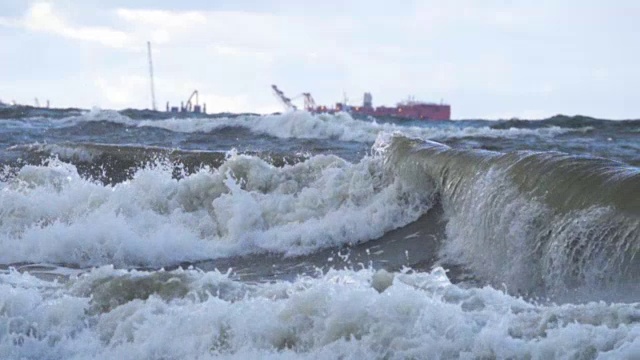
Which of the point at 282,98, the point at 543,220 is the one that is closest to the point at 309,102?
the point at 282,98

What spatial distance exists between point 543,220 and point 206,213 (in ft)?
17.8

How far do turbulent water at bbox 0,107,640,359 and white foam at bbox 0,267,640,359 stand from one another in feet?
0.04

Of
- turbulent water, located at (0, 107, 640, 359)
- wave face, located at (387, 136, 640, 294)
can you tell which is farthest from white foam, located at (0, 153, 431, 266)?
wave face, located at (387, 136, 640, 294)

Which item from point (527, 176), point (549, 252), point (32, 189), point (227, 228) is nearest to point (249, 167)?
point (227, 228)

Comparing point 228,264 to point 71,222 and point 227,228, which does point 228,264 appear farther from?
point 71,222

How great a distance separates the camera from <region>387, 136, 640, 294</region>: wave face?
6.97 metres

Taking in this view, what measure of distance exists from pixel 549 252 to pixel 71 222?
6.32 m

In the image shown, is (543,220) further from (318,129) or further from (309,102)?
(309,102)

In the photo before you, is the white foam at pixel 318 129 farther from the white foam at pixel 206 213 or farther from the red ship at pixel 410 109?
the red ship at pixel 410 109

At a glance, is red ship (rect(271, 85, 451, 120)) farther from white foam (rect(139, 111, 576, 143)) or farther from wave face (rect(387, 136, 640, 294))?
wave face (rect(387, 136, 640, 294))

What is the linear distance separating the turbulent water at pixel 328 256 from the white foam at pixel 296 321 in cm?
1

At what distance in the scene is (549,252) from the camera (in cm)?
757

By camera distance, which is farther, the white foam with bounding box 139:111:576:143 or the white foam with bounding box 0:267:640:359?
the white foam with bounding box 139:111:576:143

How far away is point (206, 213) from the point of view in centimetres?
1252
